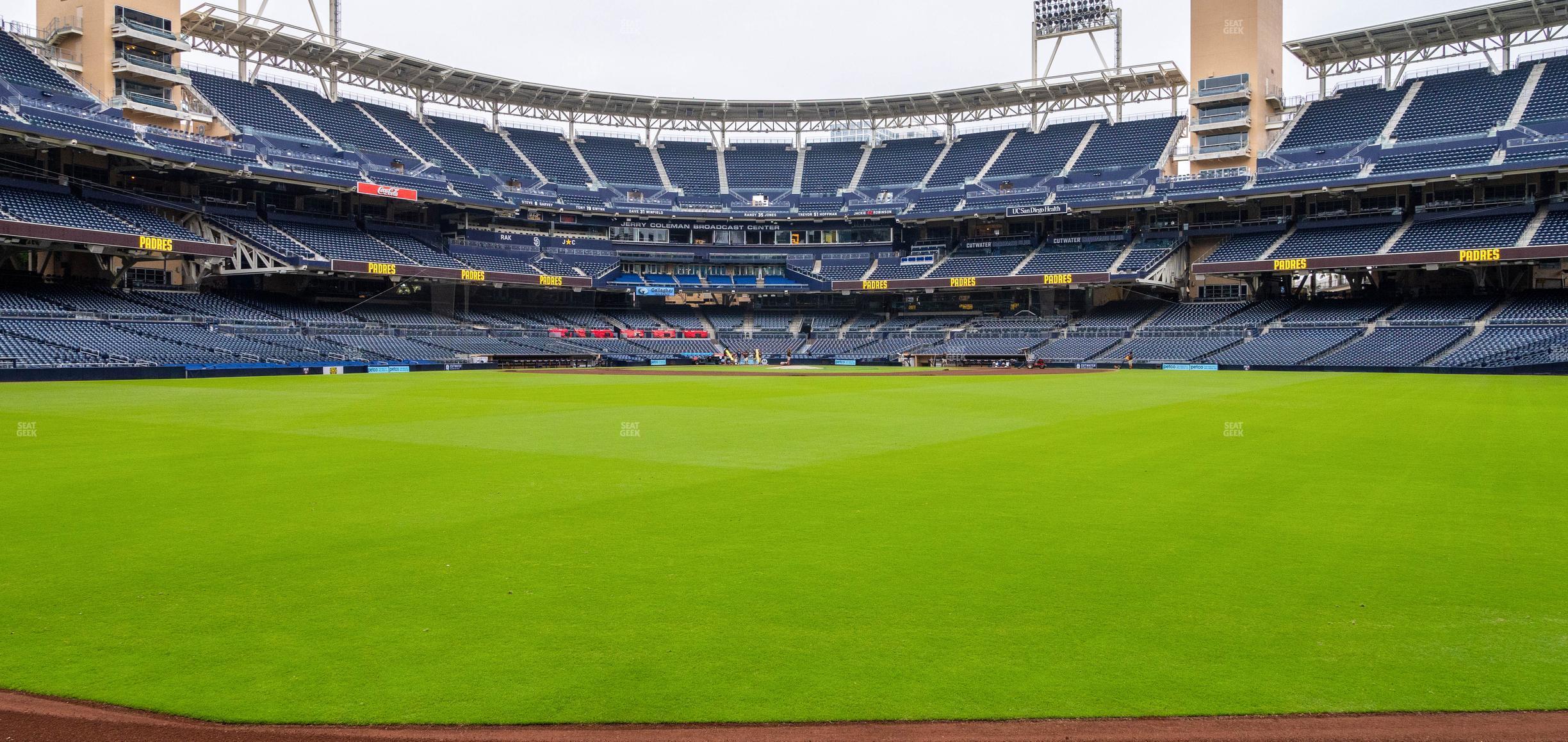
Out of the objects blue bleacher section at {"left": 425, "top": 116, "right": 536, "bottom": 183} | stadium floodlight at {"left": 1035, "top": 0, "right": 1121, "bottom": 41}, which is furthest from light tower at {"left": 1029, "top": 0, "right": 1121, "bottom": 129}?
blue bleacher section at {"left": 425, "top": 116, "right": 536, "bottom": 183}

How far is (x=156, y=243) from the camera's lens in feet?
176

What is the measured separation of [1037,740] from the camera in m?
4.85

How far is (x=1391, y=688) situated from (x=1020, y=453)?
34.6 ft

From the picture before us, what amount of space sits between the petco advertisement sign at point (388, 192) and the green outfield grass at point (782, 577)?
53609 mm

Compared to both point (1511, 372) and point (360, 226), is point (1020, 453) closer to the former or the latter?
point (1511, 372)

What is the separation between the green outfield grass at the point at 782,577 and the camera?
5328 millimetres

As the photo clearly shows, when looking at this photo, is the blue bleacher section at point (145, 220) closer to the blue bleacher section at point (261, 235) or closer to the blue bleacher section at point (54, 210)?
the blue bleacher section at point (54, 210)

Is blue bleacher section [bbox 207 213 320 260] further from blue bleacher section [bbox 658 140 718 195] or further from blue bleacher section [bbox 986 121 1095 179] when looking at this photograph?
blue bleacher section [bbox 986 121 1095 179]

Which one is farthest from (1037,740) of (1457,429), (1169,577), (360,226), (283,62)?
(283,62)

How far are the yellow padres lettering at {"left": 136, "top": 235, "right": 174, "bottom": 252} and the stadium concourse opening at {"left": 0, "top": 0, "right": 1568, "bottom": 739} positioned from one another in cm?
17

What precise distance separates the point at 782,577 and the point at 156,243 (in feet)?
192

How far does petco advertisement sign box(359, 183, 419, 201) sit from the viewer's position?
67000mm

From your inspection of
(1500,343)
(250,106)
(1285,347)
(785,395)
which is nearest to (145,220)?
(250,106)

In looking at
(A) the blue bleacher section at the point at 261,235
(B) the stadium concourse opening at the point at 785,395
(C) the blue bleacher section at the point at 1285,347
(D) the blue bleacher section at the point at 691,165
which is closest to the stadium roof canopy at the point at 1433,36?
(B) the stadium concourse opening at the point at 785,395
